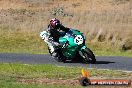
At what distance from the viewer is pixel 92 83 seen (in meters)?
14.6

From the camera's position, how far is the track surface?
19.9 meters

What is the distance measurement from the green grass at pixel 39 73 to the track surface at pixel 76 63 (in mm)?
1425

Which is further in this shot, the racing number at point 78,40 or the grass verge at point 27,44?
the grass verge at point 27,44

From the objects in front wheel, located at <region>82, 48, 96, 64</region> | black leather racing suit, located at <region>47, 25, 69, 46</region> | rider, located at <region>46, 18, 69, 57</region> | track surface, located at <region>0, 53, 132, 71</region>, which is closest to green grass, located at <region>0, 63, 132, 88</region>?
track surface, located at <region>0, 53, 132, 71</region>

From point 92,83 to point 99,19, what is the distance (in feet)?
85.0

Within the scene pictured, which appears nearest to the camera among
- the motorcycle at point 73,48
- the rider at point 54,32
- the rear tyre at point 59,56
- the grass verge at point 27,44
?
the motorcycle at point 73,48

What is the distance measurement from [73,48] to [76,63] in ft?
1.97

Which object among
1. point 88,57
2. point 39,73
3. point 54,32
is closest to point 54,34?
point 54,32


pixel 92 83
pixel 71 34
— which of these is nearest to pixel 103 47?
pixel 71 34

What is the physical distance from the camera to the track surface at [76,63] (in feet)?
65.2

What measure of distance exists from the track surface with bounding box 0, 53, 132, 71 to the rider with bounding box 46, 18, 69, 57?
2.20 feet

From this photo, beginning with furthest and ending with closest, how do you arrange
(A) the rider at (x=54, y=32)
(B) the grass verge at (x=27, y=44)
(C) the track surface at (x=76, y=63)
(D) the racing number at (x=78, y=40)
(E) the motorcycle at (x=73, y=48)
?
(B) the grass verge at (x=27, y=44), (A) the rider at (x=54, y=32), (D) the racing number at (x=78, y=40), (E) the motorcycle at (x=73, y=48), (C) the track surface at (x=76, y=63)

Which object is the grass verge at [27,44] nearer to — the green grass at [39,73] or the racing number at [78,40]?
the racing number at [78,40]

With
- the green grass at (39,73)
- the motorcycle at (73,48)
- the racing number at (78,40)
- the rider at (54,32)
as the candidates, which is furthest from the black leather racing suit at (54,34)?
the green grass at (39,73)
